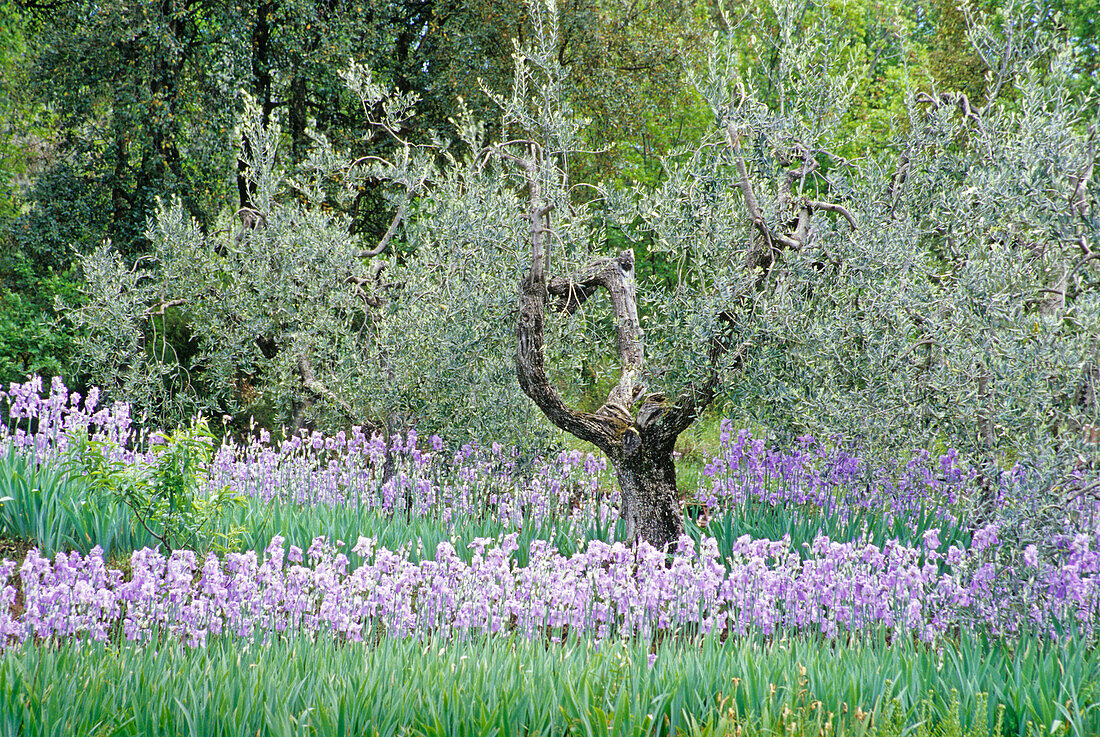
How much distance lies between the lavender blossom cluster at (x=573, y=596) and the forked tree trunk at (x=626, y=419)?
1783 mm

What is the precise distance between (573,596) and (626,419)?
2.44 meters

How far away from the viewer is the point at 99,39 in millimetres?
13922

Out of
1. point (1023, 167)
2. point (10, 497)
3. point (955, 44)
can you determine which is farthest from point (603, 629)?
point (955, 44)

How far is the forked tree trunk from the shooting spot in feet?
20.9

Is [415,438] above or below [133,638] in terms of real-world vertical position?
above

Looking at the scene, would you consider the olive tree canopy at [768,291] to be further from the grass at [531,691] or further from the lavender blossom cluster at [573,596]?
the grass at [531,691]

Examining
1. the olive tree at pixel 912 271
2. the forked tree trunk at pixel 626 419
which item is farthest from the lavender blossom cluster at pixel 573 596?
the forked tree trunk at pixel 626 419

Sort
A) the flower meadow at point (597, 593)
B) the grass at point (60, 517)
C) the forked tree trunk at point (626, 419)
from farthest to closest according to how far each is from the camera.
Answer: the forked tree trunk at point (626, 419), the grass at point (60, 517), the flower meadow at point (597, 593)

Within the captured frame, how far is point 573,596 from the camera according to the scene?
14.1ft

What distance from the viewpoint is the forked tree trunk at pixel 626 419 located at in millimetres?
6355

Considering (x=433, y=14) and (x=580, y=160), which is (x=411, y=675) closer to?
(x=580, y=160)

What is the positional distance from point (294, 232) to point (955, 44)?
16.3m

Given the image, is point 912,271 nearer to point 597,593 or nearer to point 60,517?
point 597,593

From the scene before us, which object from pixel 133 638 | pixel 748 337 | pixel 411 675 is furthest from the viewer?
pixel 748 337
